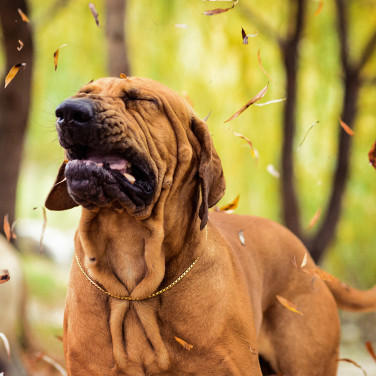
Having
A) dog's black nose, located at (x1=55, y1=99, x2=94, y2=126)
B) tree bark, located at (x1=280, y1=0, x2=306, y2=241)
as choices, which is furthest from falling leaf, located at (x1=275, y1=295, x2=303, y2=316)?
tree bark, located at (x1=280, y1=0, x2=306, y2=241)

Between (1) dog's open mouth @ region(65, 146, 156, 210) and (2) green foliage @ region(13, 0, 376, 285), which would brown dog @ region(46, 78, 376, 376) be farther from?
(2) green foliage @ region(13, 0, 376, 285)

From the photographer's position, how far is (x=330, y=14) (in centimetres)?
1009

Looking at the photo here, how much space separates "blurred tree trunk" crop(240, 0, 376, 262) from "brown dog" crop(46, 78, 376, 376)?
18.2 ft

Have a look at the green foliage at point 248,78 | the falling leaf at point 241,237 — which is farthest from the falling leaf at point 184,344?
the green foliage at point 248,78

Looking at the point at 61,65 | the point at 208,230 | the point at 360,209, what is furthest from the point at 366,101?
the point at 208,230

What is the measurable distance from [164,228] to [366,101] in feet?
26.4

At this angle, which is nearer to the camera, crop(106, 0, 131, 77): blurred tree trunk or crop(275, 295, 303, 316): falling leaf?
crop(275, 295, 303, 316): falling leaf

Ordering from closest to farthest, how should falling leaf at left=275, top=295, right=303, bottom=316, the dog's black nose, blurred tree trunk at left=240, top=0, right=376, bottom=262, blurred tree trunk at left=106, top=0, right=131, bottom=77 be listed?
the dog's black nose < falling leaf at left=275, top=295, right=303, bottom=316 < blurred tree trunk at left=106, top=0, right=131, bottom=77 < blurred tree trunk at left=240, top=0, right=376, bottom=262

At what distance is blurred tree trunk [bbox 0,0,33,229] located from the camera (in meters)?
7.26

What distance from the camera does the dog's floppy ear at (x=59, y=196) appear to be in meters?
3.36

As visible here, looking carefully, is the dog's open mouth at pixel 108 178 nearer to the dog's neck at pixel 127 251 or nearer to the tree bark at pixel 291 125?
the dog's neck at pixel 127 251

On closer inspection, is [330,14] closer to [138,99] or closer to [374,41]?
[374,41]

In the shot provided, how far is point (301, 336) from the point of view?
380 cm

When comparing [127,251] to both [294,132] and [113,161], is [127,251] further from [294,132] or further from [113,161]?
[294,132]
